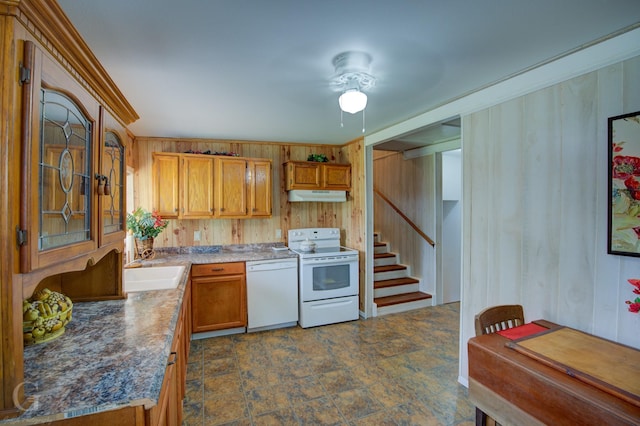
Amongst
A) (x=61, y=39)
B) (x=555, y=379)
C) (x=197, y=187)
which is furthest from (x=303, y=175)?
(x=555, y=379)

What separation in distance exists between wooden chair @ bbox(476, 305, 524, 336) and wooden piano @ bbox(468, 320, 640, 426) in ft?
0.28

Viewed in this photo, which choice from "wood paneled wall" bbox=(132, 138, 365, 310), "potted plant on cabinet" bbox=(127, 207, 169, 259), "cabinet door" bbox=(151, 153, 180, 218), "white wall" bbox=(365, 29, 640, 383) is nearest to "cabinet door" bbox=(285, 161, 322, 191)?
"wood paneled wall" bbox=(132, 138, 365, 310)

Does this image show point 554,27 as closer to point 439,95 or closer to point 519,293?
point 439,95

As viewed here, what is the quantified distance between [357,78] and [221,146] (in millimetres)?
2573

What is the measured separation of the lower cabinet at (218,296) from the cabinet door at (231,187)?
0.70 m

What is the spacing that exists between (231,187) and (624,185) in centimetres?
349

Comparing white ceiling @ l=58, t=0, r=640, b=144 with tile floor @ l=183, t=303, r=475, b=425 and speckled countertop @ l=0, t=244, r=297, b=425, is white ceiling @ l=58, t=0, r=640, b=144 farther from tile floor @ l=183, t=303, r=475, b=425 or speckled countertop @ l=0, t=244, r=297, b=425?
tile floor @ l=183, t=303, r=475, b=425

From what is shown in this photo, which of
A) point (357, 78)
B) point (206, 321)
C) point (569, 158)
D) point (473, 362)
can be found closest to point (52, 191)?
point (357, 78)

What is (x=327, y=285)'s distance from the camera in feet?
12.6

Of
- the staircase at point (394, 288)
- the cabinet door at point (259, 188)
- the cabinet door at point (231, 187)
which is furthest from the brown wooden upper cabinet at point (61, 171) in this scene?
the staircase at point (394, 288)

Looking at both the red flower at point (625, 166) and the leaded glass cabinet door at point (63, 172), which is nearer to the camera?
the leaded glass cabinet door at point (63, 172)

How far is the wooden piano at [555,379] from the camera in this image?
46.2 inches

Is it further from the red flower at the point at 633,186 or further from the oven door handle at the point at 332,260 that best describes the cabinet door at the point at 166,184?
the red flower at the point at 633,186

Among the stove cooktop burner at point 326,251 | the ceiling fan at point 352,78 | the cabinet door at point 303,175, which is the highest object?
the ceiling fan at point 352,78
